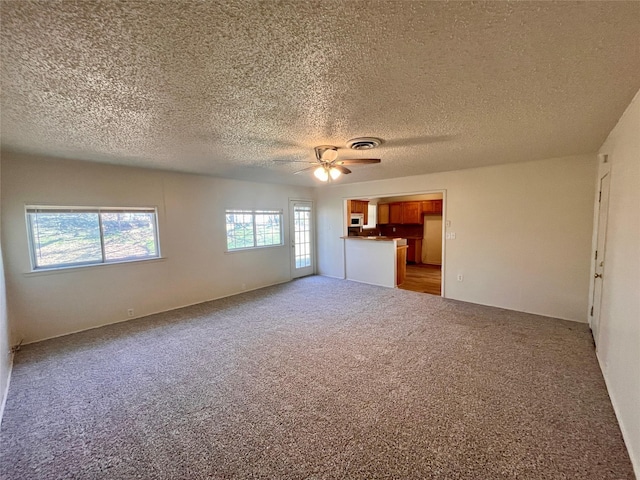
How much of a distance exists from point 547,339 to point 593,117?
2.47 m

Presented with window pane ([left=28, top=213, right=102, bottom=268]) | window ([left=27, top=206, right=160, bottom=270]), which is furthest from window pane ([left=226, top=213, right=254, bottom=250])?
window pane ([left=28, top=213, right=102, bottom=268])

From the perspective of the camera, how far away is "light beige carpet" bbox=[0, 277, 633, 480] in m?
1.65

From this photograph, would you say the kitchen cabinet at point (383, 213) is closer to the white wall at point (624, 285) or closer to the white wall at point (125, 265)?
the white wall at point (125, 265)

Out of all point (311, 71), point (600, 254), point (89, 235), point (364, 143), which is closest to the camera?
point (311, 71)

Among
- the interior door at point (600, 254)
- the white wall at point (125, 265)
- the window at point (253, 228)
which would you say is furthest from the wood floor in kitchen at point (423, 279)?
the white wall at point (125, 265)

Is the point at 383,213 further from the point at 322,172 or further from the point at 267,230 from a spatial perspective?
the point at 322,172

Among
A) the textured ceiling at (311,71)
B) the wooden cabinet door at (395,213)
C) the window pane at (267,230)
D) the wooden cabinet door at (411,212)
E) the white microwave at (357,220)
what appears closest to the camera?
the textured ceiling at (311,71)

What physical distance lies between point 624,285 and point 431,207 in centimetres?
661

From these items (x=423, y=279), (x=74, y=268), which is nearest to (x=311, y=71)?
(x=74, y=268)

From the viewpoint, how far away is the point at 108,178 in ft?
12.7

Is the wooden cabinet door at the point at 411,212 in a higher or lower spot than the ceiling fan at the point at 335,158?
lower

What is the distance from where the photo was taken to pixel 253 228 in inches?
230

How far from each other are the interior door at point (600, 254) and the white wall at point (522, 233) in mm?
362

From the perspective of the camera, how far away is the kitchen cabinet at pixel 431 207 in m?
8.19
